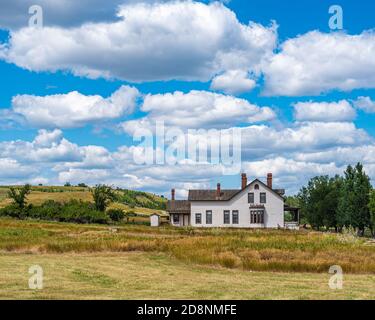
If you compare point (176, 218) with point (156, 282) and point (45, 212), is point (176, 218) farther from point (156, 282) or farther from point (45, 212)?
point (156, 282)

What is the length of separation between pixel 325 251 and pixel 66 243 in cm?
1500

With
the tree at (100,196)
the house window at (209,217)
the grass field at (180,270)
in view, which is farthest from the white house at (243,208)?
the grass field at (180,270)

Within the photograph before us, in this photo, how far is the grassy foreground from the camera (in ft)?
58.0

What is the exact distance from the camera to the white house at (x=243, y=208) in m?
74.8

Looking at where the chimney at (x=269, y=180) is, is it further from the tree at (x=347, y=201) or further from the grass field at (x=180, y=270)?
the grass field at (x=180, y=270)

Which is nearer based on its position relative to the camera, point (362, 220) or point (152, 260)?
point (152, 260)

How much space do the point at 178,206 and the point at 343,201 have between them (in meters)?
24.3

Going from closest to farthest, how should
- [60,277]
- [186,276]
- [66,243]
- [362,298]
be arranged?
1. [362,298]
2. [60,277]
3. [186,276]
4. [66,243]

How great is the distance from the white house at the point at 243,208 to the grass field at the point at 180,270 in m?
39.0

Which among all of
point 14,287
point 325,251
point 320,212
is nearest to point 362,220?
point 320,212

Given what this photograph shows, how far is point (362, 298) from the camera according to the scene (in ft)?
57.8
